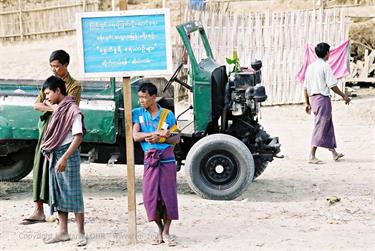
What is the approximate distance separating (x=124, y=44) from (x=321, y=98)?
4751 millimetres

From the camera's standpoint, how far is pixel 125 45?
6.09 m

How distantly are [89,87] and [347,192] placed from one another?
3558 mm

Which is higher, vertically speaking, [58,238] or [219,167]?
[219,167]

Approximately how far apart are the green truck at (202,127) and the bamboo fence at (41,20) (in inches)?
627

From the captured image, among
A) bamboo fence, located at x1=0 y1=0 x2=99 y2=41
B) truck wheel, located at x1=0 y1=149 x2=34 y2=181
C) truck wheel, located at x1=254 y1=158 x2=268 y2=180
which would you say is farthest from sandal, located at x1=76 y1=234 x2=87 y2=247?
bamboo fence, located at x1=0 y1=0 x2=99 y2=41

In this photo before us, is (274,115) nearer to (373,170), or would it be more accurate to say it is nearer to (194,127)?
(373,170)

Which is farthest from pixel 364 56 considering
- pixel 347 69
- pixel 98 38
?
pixel 98 38

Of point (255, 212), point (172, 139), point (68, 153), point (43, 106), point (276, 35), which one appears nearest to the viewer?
point (68, 153)

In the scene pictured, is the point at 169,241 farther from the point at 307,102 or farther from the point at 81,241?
the point at 307,102

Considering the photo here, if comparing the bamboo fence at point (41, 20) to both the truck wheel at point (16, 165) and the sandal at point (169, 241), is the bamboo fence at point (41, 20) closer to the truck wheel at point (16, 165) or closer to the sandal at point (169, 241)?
the truck wheel at point (16, 165)

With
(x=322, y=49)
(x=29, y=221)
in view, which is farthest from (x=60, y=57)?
(x=322, y=49)

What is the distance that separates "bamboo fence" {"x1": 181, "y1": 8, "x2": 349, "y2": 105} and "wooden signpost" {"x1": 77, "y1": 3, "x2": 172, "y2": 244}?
31.8 ft

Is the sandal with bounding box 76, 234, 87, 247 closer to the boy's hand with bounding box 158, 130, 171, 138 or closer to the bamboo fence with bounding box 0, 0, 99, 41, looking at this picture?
the boy's hand with bounding box 158, 130, 171, 138

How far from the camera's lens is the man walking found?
32.9ft
